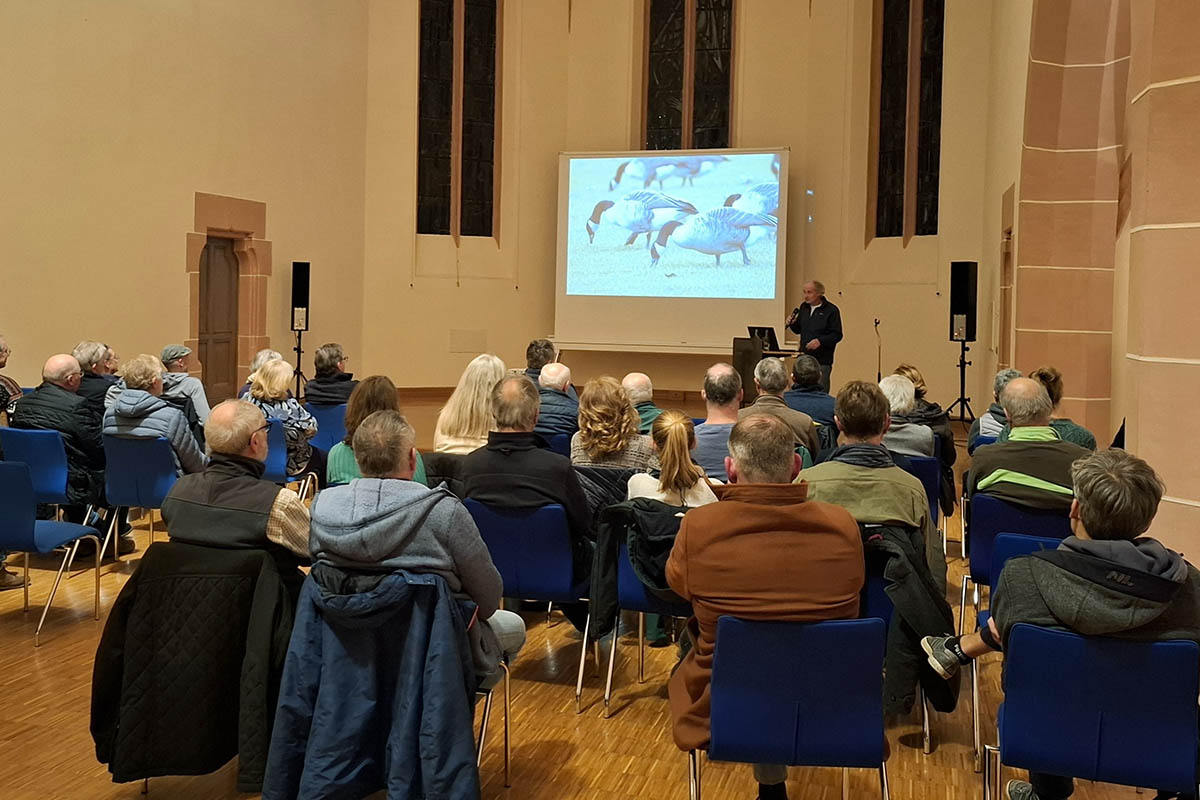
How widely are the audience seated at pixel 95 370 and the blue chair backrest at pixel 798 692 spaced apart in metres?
4.29

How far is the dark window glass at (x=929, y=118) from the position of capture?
1253cm

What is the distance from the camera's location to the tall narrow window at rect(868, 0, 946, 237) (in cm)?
1259

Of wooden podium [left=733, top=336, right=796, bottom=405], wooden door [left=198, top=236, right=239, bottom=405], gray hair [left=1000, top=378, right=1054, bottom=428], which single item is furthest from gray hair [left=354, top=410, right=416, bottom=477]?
wooden door [left=198, top=236, right=239, bottom=405]

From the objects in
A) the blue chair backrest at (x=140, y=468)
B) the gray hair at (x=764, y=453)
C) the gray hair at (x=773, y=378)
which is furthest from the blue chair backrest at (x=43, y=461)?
the gray hair at (x=764, y=453)

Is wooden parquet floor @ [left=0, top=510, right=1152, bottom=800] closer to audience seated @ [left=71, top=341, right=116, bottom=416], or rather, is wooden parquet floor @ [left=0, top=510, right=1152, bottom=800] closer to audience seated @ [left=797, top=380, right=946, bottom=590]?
audience seated @ [left=797, top=380, right=946, bottom=590]

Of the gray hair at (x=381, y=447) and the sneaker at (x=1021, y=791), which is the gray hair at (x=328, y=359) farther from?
the sneaker at (x=1021, y=791)

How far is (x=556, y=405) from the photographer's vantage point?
535 centimetres

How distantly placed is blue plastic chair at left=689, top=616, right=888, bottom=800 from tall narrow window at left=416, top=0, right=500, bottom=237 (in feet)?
38.0

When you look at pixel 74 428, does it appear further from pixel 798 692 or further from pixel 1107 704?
pixel 1107 704

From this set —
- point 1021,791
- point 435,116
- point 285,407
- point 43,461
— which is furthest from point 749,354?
point 1021,791

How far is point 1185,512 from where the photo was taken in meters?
3.15

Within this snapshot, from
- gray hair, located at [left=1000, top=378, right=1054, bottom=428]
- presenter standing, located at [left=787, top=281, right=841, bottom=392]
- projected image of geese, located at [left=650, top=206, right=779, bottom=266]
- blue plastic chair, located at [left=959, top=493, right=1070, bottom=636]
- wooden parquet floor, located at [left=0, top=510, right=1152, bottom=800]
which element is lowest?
wooden parquet floor, located at [left=0, top=510, right=1152, bottom=800]

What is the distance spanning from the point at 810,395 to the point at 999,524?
7.32 feet

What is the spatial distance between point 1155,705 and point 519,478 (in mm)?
2035
